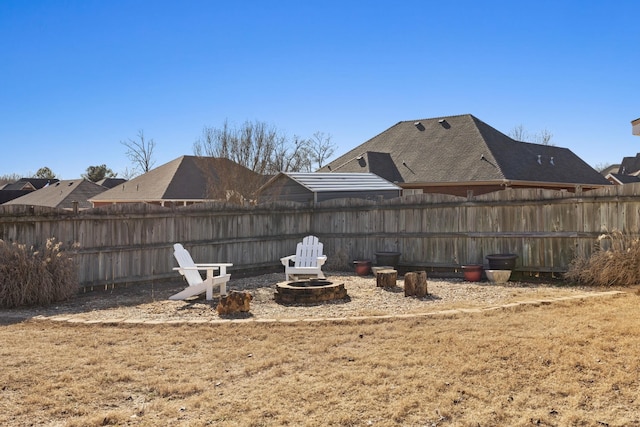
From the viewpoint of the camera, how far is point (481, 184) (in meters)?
20.5

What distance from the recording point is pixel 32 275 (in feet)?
26.7

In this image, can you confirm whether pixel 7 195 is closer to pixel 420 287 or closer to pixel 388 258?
pixel 388 258

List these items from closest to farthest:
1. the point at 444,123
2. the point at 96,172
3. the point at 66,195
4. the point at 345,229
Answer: the point at 345,229 → the point at 444,123 → the point at 66,195 → the point at 96,172

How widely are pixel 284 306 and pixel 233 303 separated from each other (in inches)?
39.1

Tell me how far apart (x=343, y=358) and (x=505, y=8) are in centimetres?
1067

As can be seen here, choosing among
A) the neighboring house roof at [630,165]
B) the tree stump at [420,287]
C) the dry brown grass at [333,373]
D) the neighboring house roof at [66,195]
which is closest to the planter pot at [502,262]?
the tree stump at [420,287]

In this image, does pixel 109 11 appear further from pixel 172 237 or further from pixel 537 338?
pixel 537 338

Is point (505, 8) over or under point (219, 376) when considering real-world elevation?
over

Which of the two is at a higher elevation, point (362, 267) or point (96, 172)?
point (96, 172)

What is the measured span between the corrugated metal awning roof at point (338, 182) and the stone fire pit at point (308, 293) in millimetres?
7182

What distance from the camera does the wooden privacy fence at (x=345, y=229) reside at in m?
9.60

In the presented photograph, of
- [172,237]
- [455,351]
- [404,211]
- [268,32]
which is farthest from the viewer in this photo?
[268,32]

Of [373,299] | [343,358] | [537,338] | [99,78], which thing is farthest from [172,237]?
[99,78]

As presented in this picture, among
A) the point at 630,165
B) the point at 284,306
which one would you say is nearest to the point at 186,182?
the point at 284,306
